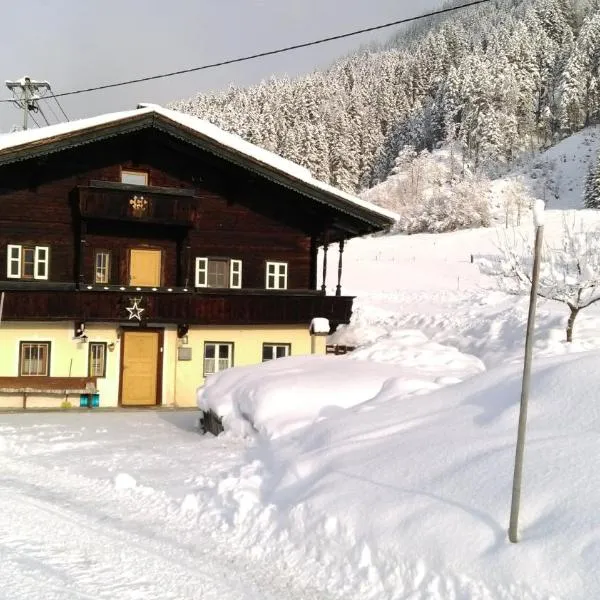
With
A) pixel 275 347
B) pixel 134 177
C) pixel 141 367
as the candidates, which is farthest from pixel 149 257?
pixel 275 347

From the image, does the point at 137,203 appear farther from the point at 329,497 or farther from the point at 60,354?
the point at 329,497

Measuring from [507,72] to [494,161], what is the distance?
56.2 feet

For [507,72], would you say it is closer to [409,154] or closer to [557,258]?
[409,154]

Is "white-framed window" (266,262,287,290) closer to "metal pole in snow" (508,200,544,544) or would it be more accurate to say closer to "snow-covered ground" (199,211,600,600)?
"snow-covered ground" (199,211,600,600)

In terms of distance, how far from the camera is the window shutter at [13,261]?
17.5 m

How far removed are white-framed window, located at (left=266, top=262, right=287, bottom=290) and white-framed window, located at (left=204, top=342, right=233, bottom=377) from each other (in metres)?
2.51

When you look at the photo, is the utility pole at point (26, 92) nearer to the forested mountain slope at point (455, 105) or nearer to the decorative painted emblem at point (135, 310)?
the decorative painted emblem at point (135, 310)

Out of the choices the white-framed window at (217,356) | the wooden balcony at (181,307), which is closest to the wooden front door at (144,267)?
the wooden balcony at (181,307)

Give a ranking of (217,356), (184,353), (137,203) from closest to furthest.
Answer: (137,203)
(184,353)
(217,356)

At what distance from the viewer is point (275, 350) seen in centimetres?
1998

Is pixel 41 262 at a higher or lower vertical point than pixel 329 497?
higher

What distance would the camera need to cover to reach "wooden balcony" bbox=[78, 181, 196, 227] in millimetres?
17703

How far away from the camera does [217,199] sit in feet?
65.8

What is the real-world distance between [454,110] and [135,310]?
287ft
